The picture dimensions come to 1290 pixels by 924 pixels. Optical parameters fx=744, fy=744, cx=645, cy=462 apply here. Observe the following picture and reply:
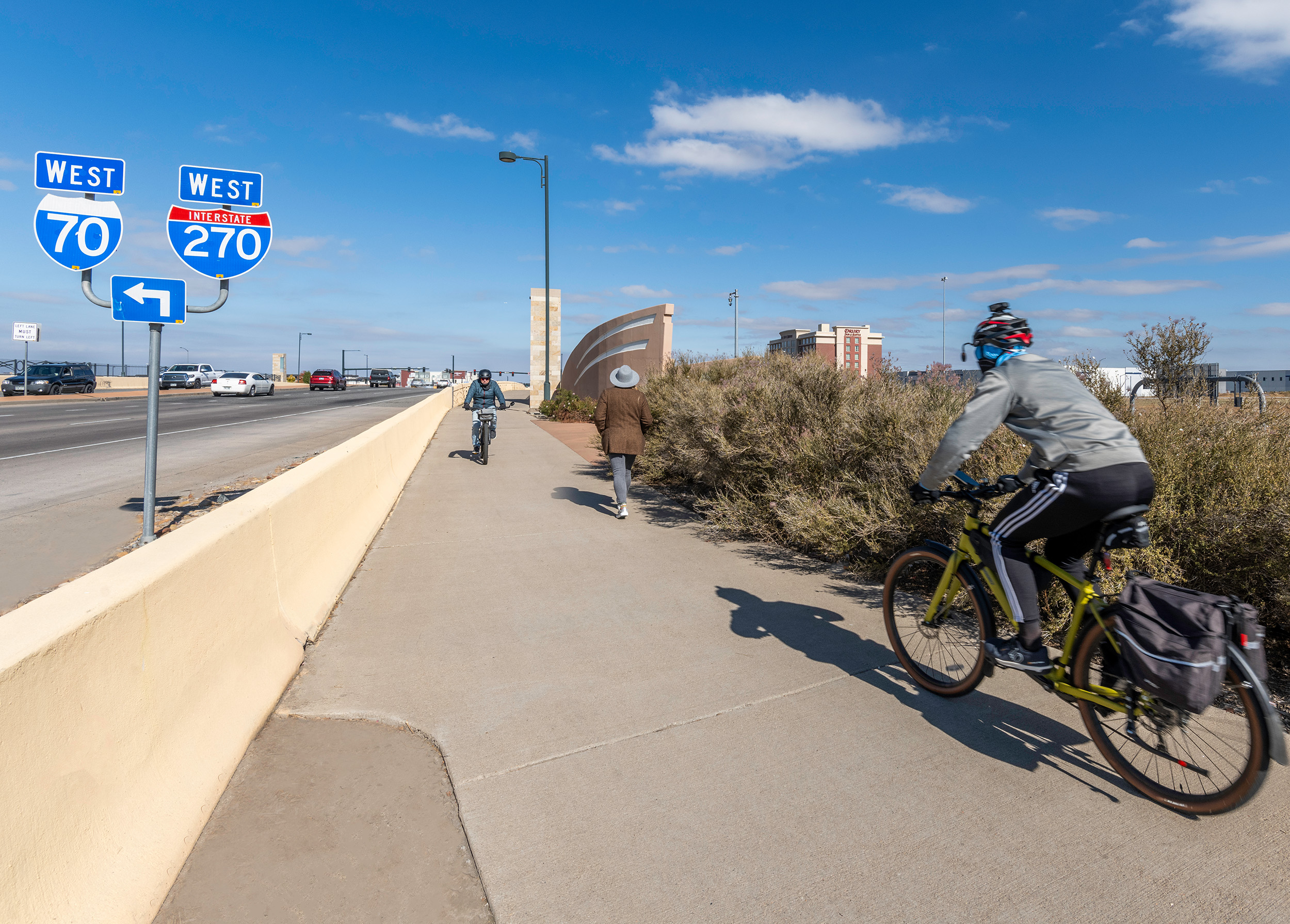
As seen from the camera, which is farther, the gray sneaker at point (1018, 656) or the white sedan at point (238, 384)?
the white sedan at point (238, 384)

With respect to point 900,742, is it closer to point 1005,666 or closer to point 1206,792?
point 1005,666

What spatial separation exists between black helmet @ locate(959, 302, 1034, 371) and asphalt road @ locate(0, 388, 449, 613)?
6.37 m

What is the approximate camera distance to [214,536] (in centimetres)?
326

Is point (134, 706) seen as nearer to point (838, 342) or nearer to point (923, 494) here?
point (923, 494)

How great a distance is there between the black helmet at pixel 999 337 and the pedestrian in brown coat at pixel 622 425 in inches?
219

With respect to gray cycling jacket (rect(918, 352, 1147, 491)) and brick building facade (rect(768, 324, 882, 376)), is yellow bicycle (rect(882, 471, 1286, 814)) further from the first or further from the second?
brick building facade (rect(768, 324, 882, 376))

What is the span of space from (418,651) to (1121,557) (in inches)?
168

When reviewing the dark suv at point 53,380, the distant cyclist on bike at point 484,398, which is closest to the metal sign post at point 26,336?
the dark suv at point 53,380

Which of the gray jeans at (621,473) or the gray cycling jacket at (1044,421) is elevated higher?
the gray cycling jacket at (1044,421)

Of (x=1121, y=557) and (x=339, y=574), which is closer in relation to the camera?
(x=1121, y=557)

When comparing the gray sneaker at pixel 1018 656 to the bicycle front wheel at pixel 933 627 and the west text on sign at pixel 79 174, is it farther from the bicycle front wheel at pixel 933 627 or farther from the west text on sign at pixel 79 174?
the west text on sign at pixel 79 174

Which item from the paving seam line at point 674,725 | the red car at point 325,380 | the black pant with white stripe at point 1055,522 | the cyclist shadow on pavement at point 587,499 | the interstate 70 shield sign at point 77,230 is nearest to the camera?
the black pant with white stripe at point 1055,522

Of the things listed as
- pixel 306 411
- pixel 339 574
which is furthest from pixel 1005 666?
pixel 306 411

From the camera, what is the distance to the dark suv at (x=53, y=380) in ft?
128
